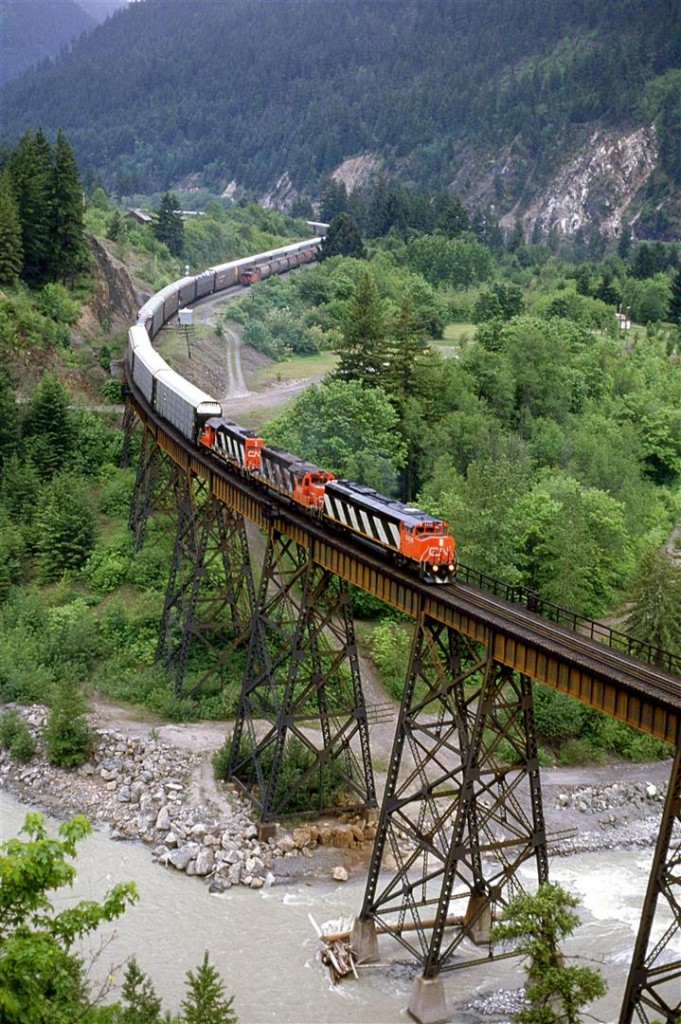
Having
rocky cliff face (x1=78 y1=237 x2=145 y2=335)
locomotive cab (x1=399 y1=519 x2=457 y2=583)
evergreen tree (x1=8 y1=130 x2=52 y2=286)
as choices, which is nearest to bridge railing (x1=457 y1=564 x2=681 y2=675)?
locomotive cab (x1=399 y1=519 x2=457 y2=583)

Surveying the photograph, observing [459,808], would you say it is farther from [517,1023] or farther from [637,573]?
[637,573]

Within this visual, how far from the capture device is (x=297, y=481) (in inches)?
1342

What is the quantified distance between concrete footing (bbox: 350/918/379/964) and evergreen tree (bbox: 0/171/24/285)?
4699cm

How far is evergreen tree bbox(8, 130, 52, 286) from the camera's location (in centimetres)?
6844

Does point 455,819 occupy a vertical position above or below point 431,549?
below

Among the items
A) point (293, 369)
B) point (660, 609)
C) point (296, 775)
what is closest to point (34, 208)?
point (293, 369)

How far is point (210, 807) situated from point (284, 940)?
665cm

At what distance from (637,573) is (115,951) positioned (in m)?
25.2

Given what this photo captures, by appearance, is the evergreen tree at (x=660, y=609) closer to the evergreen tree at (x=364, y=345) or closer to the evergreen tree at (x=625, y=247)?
the evergreen tree at (x=364, y=345)

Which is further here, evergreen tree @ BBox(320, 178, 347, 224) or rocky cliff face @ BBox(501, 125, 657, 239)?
rocky cliff face @ BBox(501, 125, 657, 239)

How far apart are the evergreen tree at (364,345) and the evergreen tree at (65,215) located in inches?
719

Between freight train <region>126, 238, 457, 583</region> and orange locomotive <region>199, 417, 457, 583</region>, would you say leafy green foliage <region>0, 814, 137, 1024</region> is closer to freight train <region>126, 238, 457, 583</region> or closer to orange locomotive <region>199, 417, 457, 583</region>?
orange locomotive <region>199, 417, 457, 583</region>

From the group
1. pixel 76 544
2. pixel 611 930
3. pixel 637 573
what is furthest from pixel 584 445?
pixel 611 930

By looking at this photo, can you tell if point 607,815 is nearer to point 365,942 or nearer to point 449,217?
point 365,942
